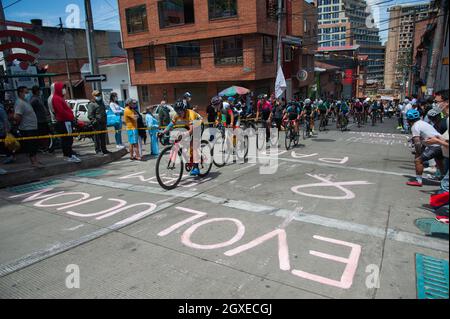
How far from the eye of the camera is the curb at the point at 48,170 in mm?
7688

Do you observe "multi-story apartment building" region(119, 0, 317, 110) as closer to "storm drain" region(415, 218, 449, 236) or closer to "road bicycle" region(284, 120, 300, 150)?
"road bicycle" region(284, 120, 300, 150)

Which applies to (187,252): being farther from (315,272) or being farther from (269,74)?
(269,74)

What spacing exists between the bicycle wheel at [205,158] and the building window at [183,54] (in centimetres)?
2085

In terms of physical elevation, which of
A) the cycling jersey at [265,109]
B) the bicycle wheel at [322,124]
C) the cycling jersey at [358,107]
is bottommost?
the bicycle wheel at [322,124]

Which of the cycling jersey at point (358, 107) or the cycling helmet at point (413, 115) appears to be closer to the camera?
the cycling helmet at point (413, 115)

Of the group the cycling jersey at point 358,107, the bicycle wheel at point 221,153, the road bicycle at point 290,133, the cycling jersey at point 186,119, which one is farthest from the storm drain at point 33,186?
the cycling jersey at point 358,107

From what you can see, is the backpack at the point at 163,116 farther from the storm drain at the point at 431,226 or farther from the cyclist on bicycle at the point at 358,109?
the cyclist on bicycle at the point at 358,109

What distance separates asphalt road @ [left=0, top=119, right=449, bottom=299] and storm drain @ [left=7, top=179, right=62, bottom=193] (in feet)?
0.29

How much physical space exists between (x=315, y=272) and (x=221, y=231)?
1.59 meters

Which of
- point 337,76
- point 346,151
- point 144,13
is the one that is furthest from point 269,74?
point 337,76

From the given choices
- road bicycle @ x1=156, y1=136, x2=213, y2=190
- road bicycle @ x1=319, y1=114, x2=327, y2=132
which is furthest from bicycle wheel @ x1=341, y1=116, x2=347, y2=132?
road bicycle @ x1=156, y1=136, x2=213, y2=190

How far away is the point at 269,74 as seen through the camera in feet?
87.4

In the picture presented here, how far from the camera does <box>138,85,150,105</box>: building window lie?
32344 millimetres

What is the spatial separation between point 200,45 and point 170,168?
71.9 feet
